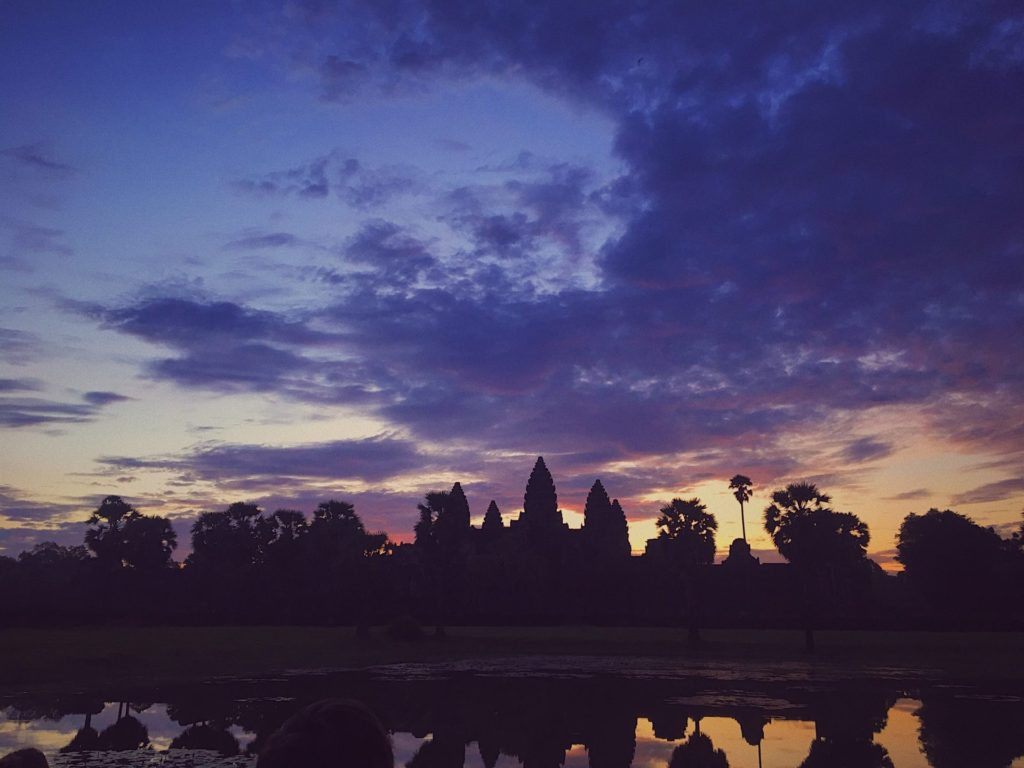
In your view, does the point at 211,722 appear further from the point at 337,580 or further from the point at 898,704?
the point at 337,580

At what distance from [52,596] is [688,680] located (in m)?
68.1

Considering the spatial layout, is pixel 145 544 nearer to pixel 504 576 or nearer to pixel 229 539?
pixel 229 539

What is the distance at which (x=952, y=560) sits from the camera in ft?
221

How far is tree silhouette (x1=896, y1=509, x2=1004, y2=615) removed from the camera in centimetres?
6512

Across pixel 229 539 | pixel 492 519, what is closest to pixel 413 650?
pixel 229 539

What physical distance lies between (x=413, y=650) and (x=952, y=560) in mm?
49077

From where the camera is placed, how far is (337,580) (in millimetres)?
64562

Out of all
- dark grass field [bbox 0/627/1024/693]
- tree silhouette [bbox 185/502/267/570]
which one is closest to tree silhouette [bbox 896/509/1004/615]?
dark grass field [bbox 0/627/1024/693]

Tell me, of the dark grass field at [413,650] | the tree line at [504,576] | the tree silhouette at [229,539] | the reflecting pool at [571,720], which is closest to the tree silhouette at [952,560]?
the tree line at [504,576]

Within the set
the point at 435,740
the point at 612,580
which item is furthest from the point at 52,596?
the point at 435,740

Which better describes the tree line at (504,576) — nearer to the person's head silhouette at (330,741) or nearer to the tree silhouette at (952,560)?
the tree silhouette at (952,560)

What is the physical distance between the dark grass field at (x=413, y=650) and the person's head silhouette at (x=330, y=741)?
2911 cm

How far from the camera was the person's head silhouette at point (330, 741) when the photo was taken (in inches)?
121

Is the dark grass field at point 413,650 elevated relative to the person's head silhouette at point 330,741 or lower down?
lower down
